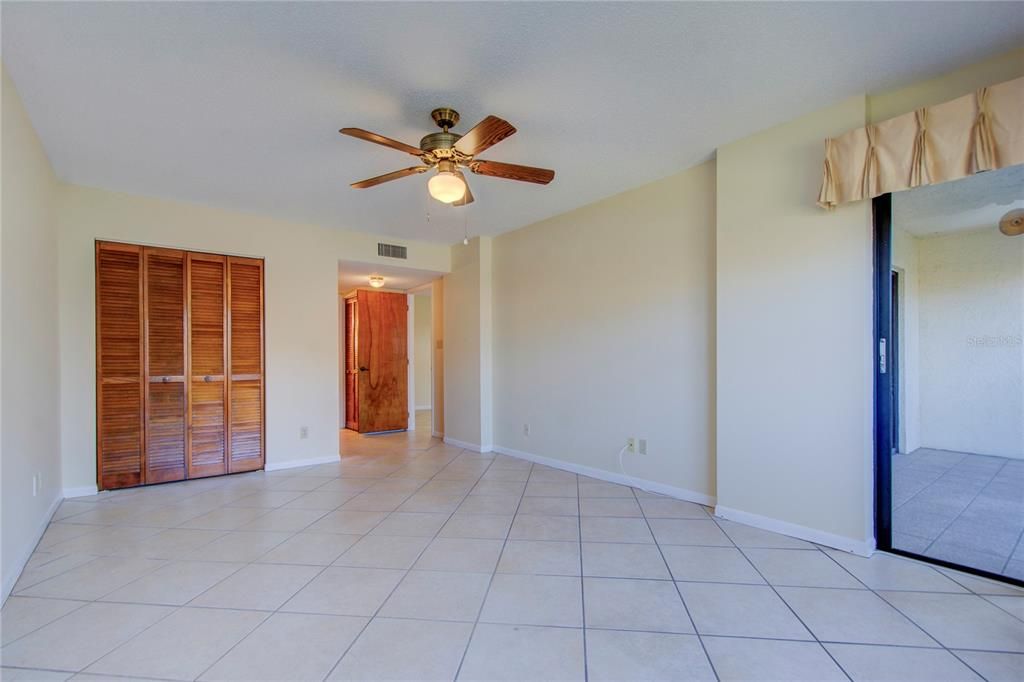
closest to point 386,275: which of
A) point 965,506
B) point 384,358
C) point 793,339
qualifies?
point 384,358

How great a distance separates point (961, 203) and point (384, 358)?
6197 mm

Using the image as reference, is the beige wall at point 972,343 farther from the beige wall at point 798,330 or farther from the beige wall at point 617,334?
the beige wall at point 617,334

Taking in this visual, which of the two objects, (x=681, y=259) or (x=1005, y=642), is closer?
(x=1005, y=642)

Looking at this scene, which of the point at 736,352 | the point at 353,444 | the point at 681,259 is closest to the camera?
the point at 736,352

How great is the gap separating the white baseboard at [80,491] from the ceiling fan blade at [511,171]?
4066 millimetres

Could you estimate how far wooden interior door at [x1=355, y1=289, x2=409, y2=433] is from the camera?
6531 millimetres

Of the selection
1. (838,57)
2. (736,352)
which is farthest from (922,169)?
(736,352)

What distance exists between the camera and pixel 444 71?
2172 mm

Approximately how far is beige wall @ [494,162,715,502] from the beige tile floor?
0.71m

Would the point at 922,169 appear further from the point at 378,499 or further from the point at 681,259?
the point at 378,499

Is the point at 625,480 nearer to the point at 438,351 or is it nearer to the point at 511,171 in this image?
the point at 511,171

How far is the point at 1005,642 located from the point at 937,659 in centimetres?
37

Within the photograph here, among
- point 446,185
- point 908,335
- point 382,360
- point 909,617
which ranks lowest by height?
point 909,617

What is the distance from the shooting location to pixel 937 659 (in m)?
1.61
